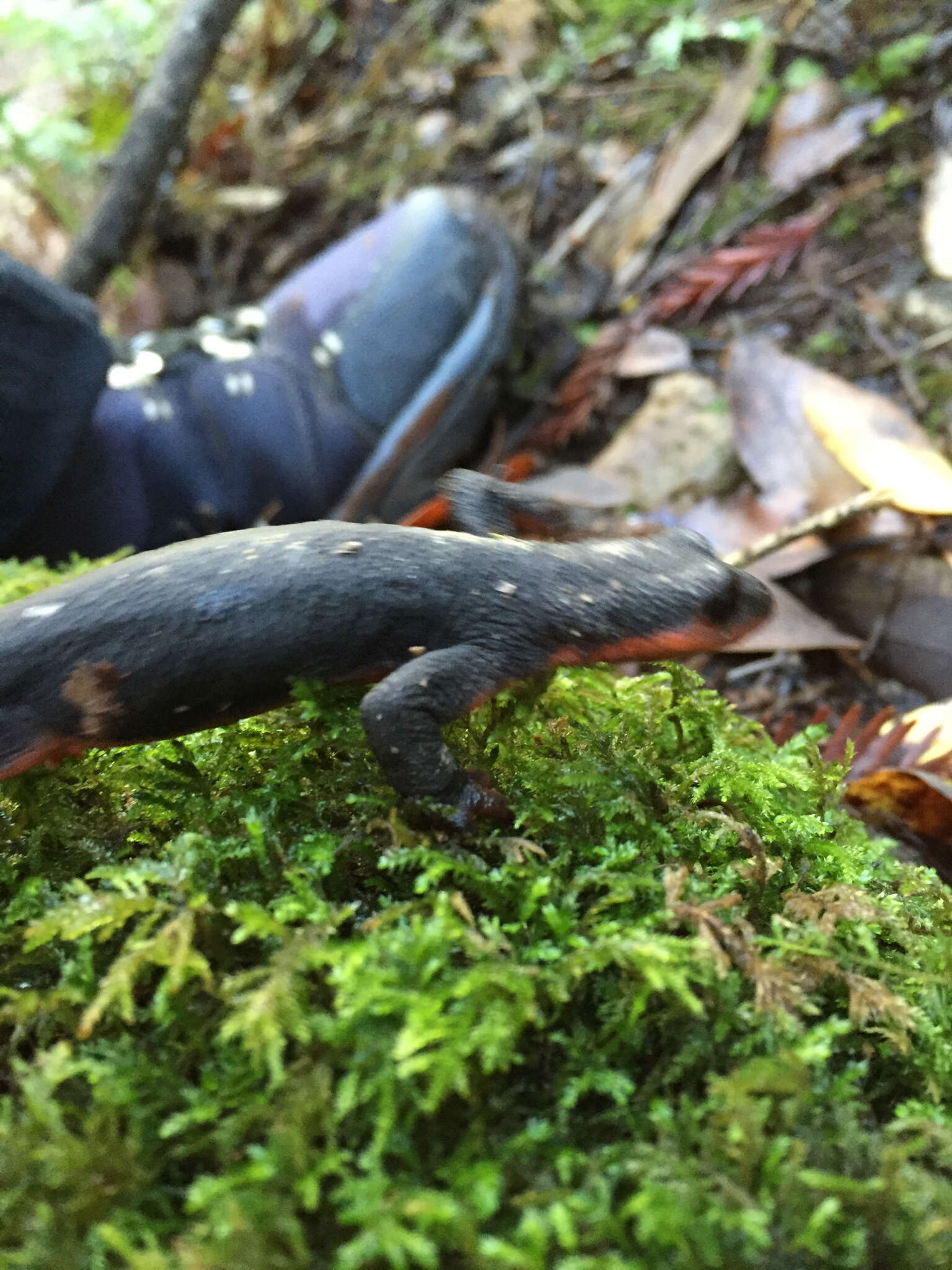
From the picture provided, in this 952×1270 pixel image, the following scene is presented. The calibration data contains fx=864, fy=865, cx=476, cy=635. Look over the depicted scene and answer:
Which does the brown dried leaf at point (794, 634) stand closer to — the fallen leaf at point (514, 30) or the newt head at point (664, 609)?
the newt head at point (664, 609)

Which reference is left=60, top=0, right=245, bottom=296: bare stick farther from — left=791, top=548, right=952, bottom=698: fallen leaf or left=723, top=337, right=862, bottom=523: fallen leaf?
left=791, top=548, right=952, bottom=698: fallen leaf

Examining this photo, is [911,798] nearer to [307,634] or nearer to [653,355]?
[307,634]

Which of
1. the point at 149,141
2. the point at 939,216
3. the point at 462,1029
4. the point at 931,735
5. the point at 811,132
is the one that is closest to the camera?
the point at 462,1029

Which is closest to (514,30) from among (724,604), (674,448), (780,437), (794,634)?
(674,448)

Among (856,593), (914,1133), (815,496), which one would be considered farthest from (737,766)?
(815,496)

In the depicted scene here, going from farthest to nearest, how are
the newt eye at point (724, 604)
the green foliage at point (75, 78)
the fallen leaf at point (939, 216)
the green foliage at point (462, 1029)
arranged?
the green foliage at point (75, 78) < the fallen leaf at point (939, 216) < the newt eye at point (724, 604) < the green foliage at point (462, 1029)

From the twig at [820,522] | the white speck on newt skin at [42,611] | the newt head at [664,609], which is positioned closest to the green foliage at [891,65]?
the twig at [820,522]

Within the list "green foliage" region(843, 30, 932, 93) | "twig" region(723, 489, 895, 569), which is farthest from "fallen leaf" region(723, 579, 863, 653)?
"green foliage" region(843, 30, 932, 93)
